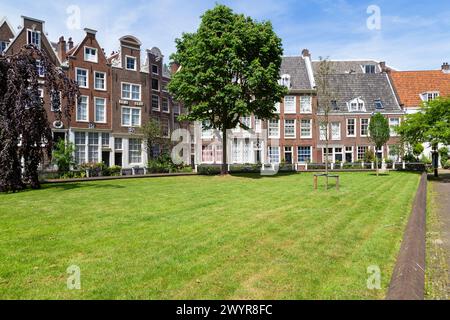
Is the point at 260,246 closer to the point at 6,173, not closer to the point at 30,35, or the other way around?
the point at 6,173

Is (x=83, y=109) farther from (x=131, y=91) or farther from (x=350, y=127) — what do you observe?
(x=350, y=127)

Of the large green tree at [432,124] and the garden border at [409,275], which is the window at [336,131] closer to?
the large green tree at [432,124]

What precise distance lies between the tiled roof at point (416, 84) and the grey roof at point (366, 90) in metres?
2.54

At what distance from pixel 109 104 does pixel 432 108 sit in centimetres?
3193

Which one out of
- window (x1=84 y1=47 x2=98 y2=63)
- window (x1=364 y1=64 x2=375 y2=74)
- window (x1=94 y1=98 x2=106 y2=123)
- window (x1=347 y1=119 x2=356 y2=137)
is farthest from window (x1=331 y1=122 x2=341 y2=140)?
window (x1=84 y1=47 x2=98 y2=63)

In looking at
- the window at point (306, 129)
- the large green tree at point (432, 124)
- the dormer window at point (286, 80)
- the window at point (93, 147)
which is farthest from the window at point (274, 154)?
the window at point (93, 147)

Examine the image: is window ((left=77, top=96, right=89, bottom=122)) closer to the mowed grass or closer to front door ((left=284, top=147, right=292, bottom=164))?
front door ((left=284, top=147, right=292, bottom=164))

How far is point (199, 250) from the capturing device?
6.39 metres

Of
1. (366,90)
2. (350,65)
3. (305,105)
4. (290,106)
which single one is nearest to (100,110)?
(290,106)

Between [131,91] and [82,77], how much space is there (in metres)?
5.79

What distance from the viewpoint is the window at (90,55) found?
3581 centimetres

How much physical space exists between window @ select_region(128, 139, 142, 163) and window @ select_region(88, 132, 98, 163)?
4020 millimetres

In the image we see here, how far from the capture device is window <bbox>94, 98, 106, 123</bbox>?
121ft

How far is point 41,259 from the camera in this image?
5.94 m
